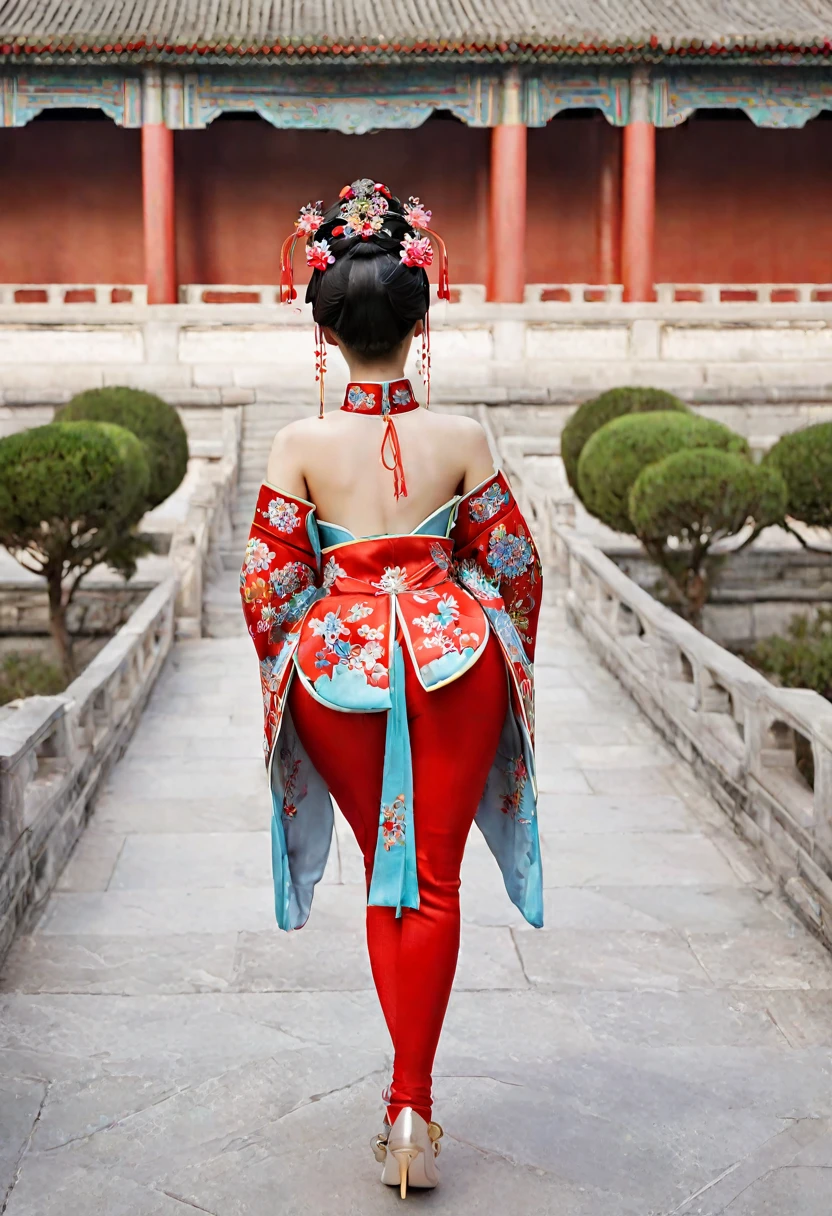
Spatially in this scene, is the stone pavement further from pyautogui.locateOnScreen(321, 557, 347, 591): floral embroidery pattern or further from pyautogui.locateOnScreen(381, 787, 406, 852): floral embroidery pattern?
pyautogui.locateOnScreen(321, 557, 347, 591): floral embroidery pattern

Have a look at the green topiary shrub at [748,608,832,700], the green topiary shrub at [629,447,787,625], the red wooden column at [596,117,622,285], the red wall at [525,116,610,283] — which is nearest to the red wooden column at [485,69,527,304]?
the red wall at [525,116,610,283]

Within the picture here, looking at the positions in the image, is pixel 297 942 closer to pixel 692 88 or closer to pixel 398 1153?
pixel 398 1153

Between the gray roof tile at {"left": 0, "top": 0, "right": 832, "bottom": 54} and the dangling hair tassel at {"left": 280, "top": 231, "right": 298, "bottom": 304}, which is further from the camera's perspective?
the gray roof tile at {"left": 0, "top": 0, "right": 832, "bottom": 54}

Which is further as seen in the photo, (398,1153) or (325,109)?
(325,109)

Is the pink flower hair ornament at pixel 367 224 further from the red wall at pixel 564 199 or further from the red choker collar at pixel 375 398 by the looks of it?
the red wall at pixel 564 199

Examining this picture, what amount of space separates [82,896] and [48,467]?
3.93m

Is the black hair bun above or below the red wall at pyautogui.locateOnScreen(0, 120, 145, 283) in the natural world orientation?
below

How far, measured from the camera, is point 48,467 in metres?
7.39

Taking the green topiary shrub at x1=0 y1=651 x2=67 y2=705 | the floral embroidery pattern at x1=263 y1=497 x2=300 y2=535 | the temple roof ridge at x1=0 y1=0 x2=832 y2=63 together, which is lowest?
the green topiary shrub at x1=0 y1=651 x2=67 y2=705

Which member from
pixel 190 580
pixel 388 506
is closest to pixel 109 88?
pixel 190 580

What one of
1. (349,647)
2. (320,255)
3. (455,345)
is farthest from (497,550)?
(455,345)

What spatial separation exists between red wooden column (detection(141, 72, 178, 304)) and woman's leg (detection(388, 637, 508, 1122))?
14028 millimetres

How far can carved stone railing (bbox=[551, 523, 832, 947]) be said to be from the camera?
3757 mm

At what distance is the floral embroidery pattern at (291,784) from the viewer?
99.0 inches
